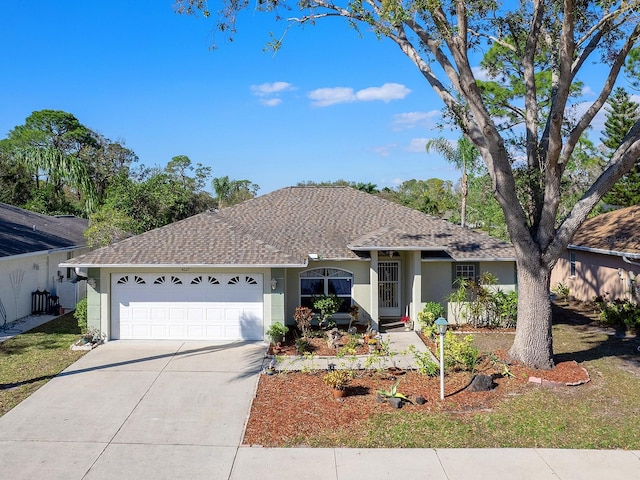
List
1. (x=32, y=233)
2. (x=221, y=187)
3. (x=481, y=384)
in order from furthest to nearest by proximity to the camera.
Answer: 1. (x=221, y=187)
2. (x=32, y=233)
3. (x=481, y=384)

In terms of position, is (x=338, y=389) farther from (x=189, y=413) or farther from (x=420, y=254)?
(x=420, y=254)

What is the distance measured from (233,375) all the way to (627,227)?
708 inches

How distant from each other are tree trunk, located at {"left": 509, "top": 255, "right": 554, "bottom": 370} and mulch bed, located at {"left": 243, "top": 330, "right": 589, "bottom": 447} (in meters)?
0.29

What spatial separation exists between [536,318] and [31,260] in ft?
55.9

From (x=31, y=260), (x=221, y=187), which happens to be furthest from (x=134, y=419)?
(x=221, y=187)

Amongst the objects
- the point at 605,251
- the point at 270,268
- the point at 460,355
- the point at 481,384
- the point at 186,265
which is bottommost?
the point at 481,384

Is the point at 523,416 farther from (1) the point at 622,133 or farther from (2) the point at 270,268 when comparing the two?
(1) the point at 622,133

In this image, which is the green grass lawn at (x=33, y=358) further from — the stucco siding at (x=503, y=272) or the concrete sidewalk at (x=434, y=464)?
the stucco siding at (x=503, y=272)

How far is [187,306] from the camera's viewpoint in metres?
14.3

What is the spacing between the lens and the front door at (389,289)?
56.3 ft

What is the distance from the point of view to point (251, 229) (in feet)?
59.2

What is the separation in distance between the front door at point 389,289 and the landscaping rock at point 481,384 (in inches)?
283

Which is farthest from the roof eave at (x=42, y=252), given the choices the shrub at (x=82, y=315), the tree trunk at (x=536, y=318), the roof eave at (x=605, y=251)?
the roof eave at (x=605, y=251)

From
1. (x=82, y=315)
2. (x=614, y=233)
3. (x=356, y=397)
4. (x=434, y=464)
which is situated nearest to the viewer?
(x=434, y=464)
